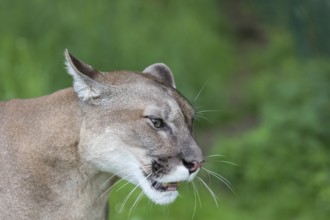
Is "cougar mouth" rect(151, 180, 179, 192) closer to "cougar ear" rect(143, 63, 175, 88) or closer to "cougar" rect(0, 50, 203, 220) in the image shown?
"cougar" rect(0, 50, 203, 220)

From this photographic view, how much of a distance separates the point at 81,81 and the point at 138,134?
0.47 m

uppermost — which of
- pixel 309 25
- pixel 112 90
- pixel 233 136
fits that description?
pixel 112 90

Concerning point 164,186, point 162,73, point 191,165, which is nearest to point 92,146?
point 164,186

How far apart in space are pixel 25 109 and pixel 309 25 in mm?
5764

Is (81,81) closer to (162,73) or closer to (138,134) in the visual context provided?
(138,134)

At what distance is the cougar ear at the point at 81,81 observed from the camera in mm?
5902

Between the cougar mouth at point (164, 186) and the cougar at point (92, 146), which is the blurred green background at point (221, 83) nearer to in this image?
the cougar at point (92, 146)

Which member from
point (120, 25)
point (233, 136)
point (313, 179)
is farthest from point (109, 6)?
point (313, 179)

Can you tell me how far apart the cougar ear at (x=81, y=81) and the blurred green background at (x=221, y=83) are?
325 cm

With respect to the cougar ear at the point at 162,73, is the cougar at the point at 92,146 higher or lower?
lower

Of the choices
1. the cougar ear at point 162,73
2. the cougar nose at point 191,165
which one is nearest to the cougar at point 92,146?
the cougar nose at point 191,165

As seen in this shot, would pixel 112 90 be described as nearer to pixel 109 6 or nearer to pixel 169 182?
pixel 169 182

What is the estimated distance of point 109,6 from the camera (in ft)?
44.5

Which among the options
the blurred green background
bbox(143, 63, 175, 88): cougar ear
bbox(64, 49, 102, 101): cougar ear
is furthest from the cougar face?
the blurred green background
